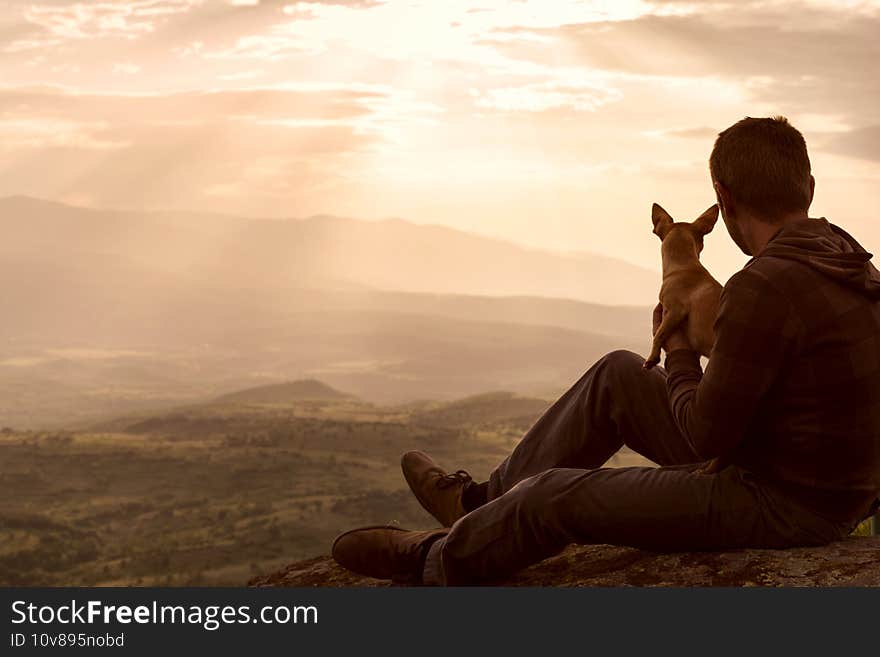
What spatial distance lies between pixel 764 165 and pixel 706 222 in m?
0.79

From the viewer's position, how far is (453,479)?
6539 mm

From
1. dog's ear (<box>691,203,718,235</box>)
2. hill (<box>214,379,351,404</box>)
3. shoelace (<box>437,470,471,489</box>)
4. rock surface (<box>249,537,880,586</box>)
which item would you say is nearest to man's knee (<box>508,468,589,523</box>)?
rock surface (<box>249,537,880,586</box>)

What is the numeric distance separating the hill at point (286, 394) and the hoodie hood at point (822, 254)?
12475 cm

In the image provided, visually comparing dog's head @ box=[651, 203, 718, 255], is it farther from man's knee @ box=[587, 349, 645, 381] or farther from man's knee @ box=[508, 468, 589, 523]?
man's knee @ box=[508, 468, 589, 523]

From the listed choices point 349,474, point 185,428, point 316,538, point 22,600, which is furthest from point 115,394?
point 22,600

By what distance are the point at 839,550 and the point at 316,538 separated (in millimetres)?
54200

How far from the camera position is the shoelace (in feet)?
21.4

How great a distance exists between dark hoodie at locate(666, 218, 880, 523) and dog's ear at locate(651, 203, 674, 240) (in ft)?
2.56

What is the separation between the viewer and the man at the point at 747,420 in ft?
14.9

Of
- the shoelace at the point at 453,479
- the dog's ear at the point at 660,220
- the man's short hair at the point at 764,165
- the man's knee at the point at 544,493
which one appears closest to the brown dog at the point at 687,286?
the dog's ear at the point at 660,220

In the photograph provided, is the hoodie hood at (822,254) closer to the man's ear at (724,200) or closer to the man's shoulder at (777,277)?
the man's shoulder at (777,277)

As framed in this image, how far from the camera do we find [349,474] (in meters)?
78.2

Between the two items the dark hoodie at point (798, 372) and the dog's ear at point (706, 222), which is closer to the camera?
the dark hoodie at point (798, 372)

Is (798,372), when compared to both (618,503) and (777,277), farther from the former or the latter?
(618,503)
